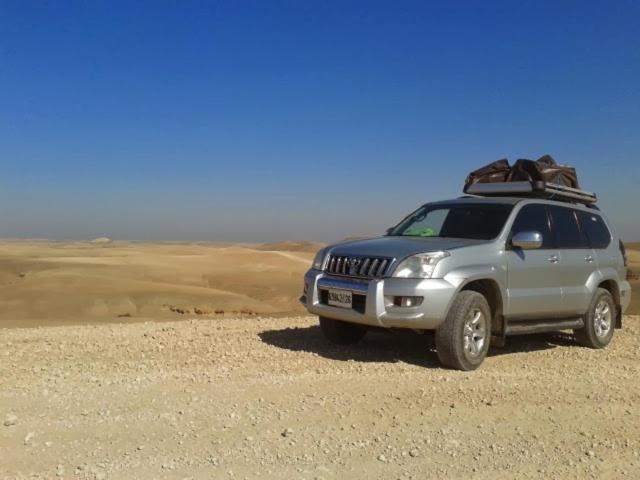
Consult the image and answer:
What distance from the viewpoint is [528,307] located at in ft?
23.8

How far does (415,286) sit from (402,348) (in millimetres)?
1655

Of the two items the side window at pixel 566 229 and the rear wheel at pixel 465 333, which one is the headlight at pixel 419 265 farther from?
the side window at pixel 566 229

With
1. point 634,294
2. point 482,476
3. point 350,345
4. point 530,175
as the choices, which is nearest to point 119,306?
point 350,345

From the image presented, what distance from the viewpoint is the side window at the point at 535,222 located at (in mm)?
7412


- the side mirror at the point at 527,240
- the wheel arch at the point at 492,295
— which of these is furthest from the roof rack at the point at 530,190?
the wheel arch at the point at 492,295

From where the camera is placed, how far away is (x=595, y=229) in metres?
8.65

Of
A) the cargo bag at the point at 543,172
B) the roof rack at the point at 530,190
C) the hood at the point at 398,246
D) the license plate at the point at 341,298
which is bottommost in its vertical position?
the license plate at the point at 341,298

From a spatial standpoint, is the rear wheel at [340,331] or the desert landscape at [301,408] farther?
the rear wheel at [340,331]

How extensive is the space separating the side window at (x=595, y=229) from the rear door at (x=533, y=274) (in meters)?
0.99

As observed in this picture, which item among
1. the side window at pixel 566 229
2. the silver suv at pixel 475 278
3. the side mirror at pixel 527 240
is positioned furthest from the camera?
the side window at pixel 566 229

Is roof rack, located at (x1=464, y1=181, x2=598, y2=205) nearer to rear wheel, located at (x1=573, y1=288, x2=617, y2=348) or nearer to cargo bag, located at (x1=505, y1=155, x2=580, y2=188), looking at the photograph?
cargo bag, located at (x1=505, y1=155, x2=580, y2=188)

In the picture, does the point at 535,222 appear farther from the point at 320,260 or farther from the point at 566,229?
the point at 320,260

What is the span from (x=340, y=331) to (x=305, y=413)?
2.69 metres

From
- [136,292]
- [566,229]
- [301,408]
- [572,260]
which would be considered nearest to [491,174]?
[566,229]
